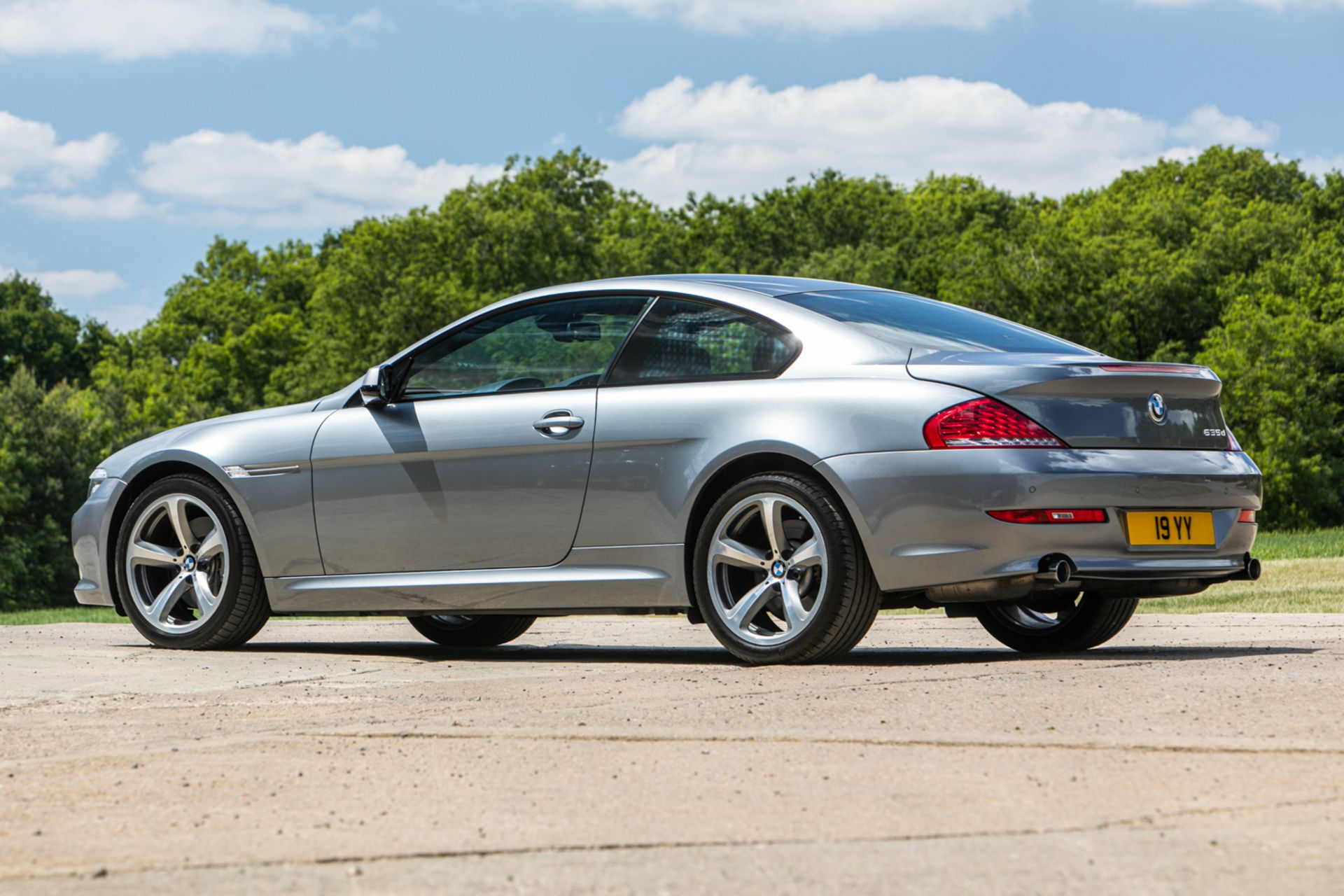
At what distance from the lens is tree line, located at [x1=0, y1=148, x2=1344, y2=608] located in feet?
157

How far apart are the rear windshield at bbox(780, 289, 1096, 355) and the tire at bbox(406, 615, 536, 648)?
8.13 ft

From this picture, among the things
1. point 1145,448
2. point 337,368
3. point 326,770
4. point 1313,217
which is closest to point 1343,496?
point 1313,217

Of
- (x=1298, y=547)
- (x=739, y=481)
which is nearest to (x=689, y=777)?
(x=739, y=481)

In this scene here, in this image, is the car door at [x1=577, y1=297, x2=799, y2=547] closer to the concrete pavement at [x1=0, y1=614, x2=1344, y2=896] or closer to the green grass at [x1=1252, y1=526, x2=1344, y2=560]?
the concrete pavement at [x1=0, y1=614, x2=1344, y2=896]

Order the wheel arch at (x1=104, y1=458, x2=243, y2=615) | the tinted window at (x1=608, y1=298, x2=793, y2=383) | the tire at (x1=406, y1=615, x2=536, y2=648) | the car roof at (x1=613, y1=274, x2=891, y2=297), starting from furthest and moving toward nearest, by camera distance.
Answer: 1. the tire at (x1=406, y1=615, x2=536, y2=648)
2. the wheel arch at (x1=104, y1=458, x2=243, y2=615)
3. the car roof at (x1=613, y1=274, x2=891, y2=297)
4. the tinted window at (x1=608, y1=298, x2=793, y2=383)

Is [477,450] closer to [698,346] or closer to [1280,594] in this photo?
[698,346]

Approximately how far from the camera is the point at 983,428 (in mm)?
5891

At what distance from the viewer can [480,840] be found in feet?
10.8

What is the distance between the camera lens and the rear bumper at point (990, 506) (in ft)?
19.1

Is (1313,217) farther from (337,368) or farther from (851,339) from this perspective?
(851,339)

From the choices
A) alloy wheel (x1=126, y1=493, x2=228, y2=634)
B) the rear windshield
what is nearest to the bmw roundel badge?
the rear windshield

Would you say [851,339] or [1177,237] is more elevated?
[1177,237]

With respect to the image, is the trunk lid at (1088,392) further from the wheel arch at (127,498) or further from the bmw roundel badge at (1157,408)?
the wheel arch at (127,498)

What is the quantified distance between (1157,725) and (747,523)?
84.8 inches
